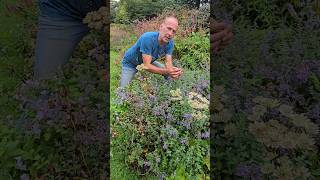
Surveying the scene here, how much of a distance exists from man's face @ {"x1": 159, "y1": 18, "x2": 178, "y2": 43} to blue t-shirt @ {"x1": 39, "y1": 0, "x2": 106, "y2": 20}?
1.13 m

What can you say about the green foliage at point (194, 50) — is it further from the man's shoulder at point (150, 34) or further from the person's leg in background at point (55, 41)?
the person's leg in background at point (55, 41)

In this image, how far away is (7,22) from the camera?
5695mm

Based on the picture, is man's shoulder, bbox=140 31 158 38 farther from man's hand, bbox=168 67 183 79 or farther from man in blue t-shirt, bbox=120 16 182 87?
man's hand, bbox=168 67 183 79

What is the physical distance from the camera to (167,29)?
2119 millimetres

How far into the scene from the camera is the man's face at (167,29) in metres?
2.12

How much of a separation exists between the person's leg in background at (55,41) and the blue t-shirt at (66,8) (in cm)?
3

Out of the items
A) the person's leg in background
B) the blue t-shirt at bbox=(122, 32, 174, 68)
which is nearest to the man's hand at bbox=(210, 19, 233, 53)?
the blue t-shirt at bbox=(122, 32, 174, 68)

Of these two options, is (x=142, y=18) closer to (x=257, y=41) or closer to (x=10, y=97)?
(x=257, y=41)

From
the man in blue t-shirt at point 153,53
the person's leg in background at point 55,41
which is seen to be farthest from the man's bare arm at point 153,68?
the person's leg in background at point 55,41

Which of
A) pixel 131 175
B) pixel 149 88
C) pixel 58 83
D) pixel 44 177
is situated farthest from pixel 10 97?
pixel 149 88

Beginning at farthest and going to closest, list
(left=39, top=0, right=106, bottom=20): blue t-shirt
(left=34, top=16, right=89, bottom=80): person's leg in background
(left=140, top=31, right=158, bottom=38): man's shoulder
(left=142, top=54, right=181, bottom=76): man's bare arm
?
1. (left=34, top=16, right=89, bottom=80): person's leg in background
2. (left=39, top=0, right=106, bottom=20): blue t-shirt
3. (left=142, top=54, right=181, bottom=76): man's bare arm
4. (left=140, top=31, right=158, bottom=38): man's shoulder

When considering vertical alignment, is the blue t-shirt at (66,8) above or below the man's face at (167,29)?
above

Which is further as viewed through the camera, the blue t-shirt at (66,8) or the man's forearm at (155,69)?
the blue t-shirt at (66,8)

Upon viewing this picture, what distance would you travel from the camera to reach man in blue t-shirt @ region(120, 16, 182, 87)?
2.12 metres
